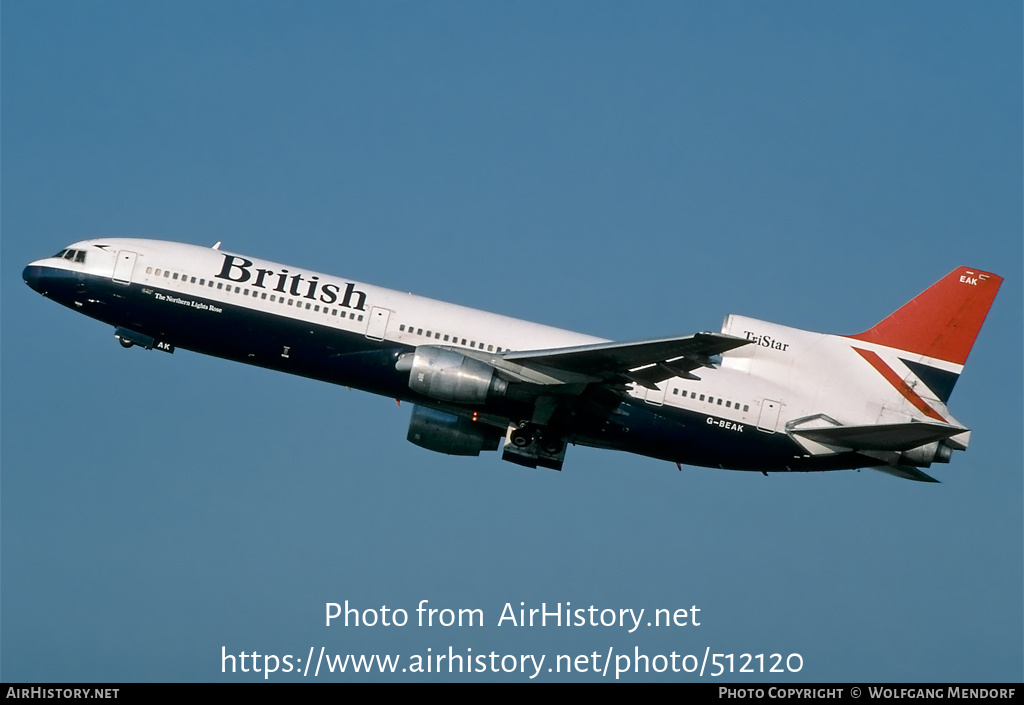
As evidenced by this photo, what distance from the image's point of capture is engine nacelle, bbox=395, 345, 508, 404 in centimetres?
4956

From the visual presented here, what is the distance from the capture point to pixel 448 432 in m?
54.9

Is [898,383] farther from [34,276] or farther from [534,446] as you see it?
[34,276]

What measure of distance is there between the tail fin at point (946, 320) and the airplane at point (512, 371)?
1052 millimetres

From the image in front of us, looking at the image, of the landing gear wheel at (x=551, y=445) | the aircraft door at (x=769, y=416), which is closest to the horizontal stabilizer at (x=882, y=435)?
the aircraft door at (x=769, y=416)

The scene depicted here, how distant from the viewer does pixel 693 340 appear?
1838 inches

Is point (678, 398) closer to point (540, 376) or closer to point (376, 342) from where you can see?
point (540, 376)

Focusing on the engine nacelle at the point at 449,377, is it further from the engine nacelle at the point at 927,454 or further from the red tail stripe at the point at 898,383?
the engine nacelle at the point at 927,454

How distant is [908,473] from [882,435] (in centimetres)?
270

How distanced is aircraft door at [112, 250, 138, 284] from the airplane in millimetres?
73

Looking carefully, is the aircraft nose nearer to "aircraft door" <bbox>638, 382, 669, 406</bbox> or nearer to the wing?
the wing

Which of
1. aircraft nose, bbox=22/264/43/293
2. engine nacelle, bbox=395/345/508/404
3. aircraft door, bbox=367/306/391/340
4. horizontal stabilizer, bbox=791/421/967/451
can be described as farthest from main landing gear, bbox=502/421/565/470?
aircraft nose, bbox=22/264/43/293
